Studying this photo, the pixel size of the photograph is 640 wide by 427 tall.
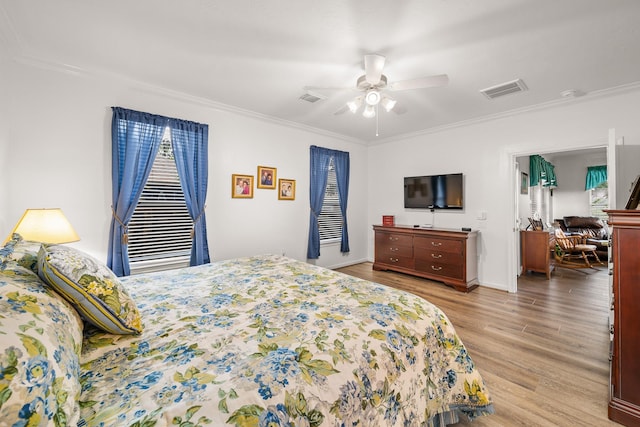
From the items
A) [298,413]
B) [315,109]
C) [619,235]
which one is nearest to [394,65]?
[315,109]

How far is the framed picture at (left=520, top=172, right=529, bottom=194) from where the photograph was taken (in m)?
4.93

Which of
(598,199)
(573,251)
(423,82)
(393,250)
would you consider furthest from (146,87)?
(598,199)

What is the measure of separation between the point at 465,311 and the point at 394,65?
→ 2844 mm

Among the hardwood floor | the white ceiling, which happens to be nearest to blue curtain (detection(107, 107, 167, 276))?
the white ceiling

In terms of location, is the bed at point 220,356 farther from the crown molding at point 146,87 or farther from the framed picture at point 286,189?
the framed picture at point 286,189

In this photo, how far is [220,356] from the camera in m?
1.05

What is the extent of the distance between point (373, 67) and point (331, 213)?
3.15 metres

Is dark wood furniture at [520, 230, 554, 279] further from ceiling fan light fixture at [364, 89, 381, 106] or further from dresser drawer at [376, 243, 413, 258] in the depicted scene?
ceiling fan light fixture at [364, 89, 381, 106]

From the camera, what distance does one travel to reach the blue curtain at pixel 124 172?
2822 millimetres

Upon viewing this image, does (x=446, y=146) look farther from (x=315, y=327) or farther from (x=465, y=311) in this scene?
(x=315, y=327)

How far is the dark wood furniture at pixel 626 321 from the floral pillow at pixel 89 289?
8.77 ft

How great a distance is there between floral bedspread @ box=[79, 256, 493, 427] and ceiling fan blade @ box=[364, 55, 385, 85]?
1.78 metres

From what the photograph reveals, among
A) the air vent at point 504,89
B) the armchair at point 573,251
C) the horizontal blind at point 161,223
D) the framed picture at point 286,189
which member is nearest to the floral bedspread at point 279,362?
the horizontal blind at point 161,223

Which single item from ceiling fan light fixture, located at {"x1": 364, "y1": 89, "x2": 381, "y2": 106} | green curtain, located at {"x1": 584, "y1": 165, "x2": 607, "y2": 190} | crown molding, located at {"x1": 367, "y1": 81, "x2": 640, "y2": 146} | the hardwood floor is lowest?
the hardwood floor
